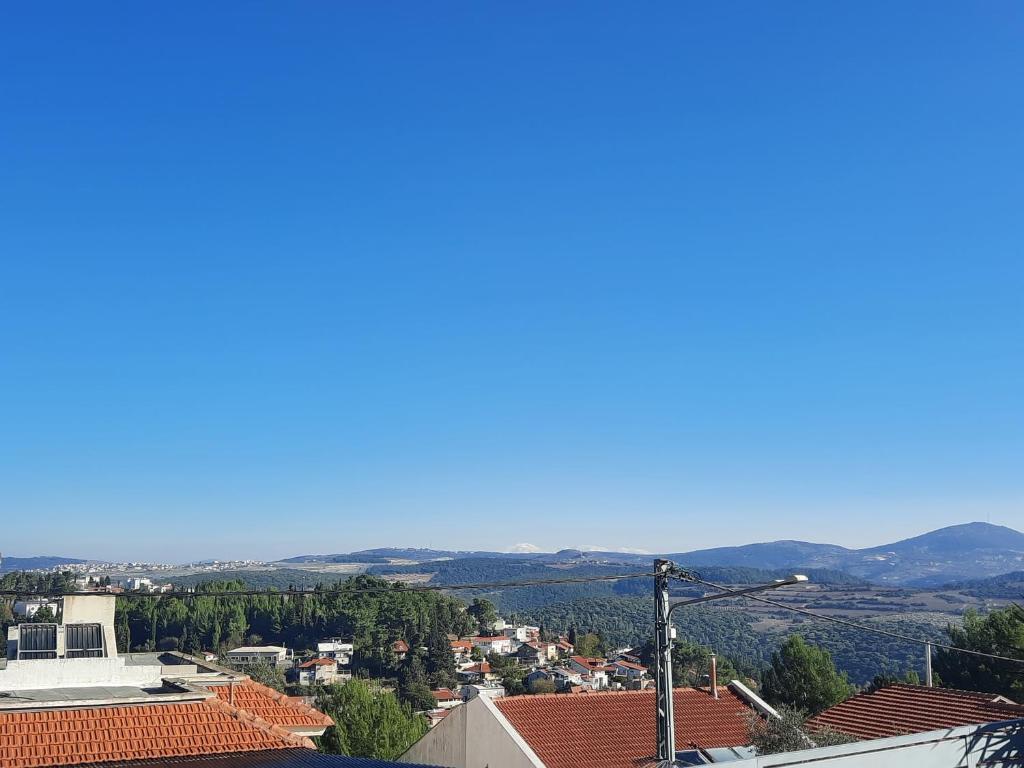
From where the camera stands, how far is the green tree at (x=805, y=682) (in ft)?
156

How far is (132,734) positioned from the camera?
1455 cm

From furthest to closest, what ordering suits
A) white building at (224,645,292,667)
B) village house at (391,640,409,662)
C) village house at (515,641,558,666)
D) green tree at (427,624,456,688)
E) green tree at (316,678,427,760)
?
village house at (515,641,558,666) → white building at (224,645,292,667) → village house at (391,640,409,662) → green tree at (427,624,456,688) → green tree at (316,678,427,760)

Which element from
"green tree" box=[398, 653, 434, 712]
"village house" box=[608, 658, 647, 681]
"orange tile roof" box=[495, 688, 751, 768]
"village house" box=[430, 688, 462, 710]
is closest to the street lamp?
"orange tile roof" box=[495, 688, 751, 768]

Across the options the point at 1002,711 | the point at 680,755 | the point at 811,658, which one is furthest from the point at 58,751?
the point at 811,658

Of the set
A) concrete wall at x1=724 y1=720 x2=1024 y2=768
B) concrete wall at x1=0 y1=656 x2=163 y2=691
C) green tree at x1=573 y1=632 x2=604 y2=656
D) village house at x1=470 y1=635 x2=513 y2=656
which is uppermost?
concrete wall at x1=0 y1=656 x2=163 y2=691

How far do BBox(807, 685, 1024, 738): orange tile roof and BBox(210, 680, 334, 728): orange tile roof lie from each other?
11150 mm

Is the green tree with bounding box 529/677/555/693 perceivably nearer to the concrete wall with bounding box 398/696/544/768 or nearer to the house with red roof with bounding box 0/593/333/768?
the concrete wall with bounding box 398/696/544/768

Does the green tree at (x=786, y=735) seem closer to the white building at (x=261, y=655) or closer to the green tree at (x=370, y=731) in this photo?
the green tree at (x=370, y=731)

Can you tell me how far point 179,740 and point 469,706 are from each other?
6948 millimetres

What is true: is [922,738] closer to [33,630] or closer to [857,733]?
[857,733]

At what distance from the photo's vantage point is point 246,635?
508 ft

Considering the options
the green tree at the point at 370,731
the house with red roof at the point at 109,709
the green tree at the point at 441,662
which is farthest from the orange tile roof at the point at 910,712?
the green tree at the point at 441,662

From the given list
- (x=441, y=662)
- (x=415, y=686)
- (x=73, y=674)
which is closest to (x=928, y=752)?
(x=73, y=674)

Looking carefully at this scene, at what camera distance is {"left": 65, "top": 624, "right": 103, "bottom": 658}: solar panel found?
19.7 meters
